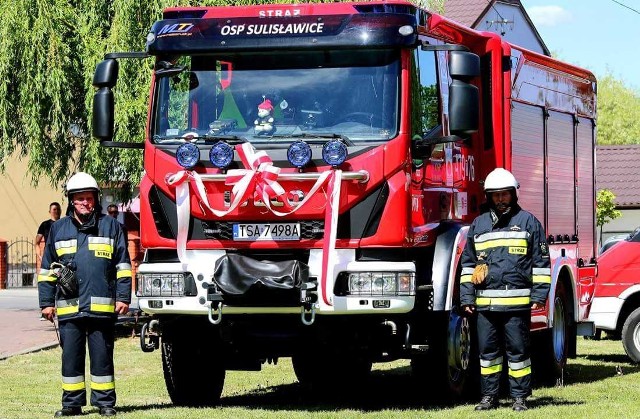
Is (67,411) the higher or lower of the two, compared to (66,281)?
lower

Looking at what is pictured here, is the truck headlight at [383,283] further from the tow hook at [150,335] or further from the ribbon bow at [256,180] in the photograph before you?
the tow hook at [150,335]

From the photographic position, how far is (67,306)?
11484 millimetres

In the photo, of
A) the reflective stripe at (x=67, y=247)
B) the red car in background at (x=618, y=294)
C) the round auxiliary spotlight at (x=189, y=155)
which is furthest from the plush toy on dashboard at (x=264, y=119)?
the red car in background at (x=618, y=294)

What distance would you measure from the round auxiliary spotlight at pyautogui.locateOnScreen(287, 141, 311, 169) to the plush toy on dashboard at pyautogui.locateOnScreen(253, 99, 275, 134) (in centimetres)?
46

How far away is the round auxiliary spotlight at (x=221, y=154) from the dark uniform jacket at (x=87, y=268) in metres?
1.07

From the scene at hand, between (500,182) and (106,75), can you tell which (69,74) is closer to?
(106,75)

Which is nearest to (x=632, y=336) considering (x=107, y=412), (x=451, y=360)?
(x=451, y=360)

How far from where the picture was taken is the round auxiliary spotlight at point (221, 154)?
1120 cm

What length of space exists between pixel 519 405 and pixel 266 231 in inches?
96.6

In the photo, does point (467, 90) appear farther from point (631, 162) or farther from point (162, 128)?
point (631, 162)

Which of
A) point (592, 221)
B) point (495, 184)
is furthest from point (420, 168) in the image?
point (592, 221)

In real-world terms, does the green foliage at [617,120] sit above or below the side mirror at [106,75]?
above

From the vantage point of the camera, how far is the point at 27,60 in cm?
2108

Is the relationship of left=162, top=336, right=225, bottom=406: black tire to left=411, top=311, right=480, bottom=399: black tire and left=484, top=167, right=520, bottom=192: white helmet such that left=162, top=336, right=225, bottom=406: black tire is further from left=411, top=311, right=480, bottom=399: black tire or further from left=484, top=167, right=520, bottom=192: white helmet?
left=484, top=167, right=520, bottom=192: white helmet
